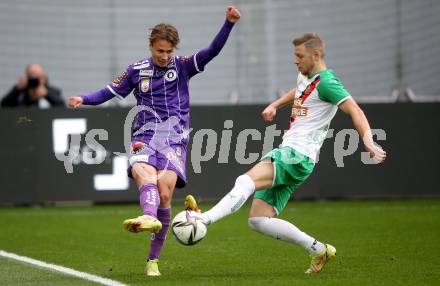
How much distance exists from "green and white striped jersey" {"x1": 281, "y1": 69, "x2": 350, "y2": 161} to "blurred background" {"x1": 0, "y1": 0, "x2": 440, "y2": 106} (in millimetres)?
9739

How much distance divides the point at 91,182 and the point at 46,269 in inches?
278

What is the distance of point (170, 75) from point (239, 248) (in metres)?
2.72

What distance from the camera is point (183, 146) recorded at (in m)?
9.12

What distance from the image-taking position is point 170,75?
9047 millimetres

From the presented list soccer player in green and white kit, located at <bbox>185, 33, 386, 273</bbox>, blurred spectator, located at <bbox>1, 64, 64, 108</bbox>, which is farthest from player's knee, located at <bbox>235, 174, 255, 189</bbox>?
blurred spectator, located at <bbox>1, 64, 64, 108</bbox>

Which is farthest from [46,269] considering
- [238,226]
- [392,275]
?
[238,226]

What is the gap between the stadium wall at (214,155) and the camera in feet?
53.8

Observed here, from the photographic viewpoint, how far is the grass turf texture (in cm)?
870

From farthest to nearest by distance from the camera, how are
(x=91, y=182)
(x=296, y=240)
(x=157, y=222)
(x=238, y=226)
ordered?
(x=91, y=182)
(x=238, y=226)
(x=296, y=240)
(x=157, y=222)

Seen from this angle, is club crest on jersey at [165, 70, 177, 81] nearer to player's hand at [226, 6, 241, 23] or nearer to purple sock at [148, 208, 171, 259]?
player's hand at [226, 6, 241, 23]

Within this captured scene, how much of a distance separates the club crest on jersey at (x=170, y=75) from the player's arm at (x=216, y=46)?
0.13 m

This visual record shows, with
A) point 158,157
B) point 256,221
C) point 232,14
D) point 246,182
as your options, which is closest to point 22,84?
point 158,157

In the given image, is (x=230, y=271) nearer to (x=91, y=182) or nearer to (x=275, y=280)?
(x=275, y=280)

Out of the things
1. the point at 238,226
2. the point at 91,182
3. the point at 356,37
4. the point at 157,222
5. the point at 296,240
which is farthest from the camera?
the point at 356,37
